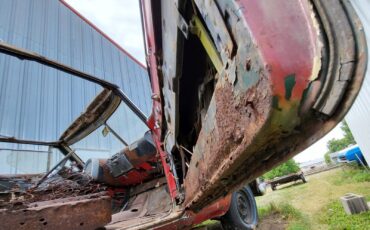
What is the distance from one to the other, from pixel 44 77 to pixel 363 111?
8620 mm

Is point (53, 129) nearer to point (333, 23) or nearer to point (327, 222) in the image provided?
point (327, 222)

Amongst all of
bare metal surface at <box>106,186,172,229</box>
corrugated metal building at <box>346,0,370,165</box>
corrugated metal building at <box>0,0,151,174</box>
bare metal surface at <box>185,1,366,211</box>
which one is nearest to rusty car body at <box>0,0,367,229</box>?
bare metal surface at <box>185,1,366,211</box>

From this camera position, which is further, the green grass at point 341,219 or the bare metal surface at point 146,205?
the green grass at point 341,219

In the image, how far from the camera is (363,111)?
3.34 metres

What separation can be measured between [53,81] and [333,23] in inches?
353

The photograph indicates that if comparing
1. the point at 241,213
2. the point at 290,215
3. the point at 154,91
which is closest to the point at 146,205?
the point at 241,213

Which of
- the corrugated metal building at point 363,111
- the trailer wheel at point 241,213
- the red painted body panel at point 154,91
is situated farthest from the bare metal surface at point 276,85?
the corrugated metal building at point 363,111

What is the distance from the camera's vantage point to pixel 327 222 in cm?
319

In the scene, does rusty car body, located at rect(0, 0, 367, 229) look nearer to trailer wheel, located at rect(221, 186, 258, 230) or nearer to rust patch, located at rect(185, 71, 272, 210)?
rust patch, located at rect(185, 71, 272, 210)

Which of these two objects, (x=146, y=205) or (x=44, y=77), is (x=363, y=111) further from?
(x=44, y=77)

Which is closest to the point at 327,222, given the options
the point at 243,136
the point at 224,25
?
the point at 243,136

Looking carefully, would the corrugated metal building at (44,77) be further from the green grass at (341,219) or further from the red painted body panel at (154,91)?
the green grass at (341,219)

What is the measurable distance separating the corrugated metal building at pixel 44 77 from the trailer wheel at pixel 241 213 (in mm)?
2581

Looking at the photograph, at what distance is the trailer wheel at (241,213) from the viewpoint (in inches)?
116
